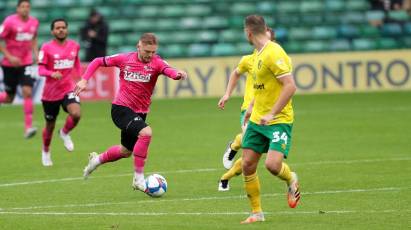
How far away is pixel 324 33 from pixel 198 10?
150 inches

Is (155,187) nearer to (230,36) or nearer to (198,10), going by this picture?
(230,36)

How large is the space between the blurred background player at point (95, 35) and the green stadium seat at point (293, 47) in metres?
5.25

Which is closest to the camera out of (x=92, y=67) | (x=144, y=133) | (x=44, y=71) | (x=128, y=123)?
(x=144, y=133)

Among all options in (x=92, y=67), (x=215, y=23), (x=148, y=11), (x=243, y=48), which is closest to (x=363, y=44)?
(x=243, y=48)

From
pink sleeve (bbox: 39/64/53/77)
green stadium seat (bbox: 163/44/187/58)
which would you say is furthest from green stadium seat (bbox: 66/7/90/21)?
pink sleeve (bbox: 39/64/53/77)

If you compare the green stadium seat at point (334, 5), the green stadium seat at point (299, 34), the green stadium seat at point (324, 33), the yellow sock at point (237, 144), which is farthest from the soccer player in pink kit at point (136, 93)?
the green stadium seat at point (334, 5)

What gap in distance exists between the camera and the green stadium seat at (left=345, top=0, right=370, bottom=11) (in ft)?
106

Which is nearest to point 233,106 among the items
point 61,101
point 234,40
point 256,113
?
point 234,40

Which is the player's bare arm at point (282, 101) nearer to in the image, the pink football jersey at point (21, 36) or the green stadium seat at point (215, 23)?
the pink football jersey at point (21, 36)

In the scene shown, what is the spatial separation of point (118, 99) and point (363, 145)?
242 inches

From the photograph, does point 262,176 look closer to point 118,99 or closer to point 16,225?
point 118,99

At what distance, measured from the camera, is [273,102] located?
10.8m

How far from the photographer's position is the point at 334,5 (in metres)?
32.3

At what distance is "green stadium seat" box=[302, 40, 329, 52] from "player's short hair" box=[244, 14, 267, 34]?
20.3m
